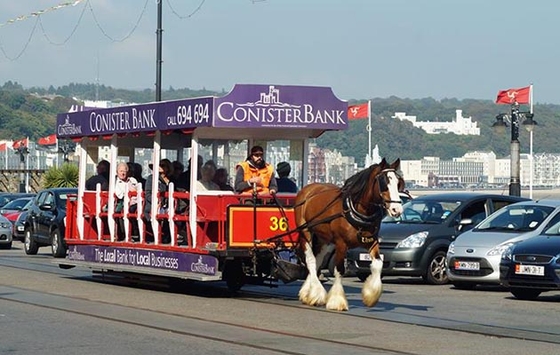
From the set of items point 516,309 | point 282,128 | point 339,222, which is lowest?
point 516,309

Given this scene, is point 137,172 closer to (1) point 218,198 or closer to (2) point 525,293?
(1) point 218,198

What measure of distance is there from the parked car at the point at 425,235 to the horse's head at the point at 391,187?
6.13m

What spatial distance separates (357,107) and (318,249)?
33.1m

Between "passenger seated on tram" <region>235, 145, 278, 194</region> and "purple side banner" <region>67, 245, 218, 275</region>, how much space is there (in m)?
1.19

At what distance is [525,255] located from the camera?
18953 mm

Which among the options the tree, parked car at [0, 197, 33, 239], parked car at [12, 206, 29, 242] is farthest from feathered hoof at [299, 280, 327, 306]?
the tree

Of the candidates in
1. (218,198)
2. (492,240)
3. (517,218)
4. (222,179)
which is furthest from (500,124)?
(218,198)

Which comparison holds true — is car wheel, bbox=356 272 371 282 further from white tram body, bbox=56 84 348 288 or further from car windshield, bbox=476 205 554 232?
white tram body, bbox=56 84 348 288

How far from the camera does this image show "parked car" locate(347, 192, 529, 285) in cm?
2252

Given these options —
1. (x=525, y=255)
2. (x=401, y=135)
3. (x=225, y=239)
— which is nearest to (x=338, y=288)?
(x=225, y=239)

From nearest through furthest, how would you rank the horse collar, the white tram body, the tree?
the horse collar → the white tram body → the tree

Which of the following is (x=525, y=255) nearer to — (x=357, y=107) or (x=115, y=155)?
(x=115, y=155)

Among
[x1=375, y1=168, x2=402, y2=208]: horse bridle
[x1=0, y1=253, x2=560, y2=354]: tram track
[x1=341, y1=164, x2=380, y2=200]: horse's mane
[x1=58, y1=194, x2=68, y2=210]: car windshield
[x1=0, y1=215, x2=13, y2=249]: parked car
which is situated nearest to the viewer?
[x1=0, y1=253, x2=560, y2=354]: tram track

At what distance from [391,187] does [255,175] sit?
2.98 m
